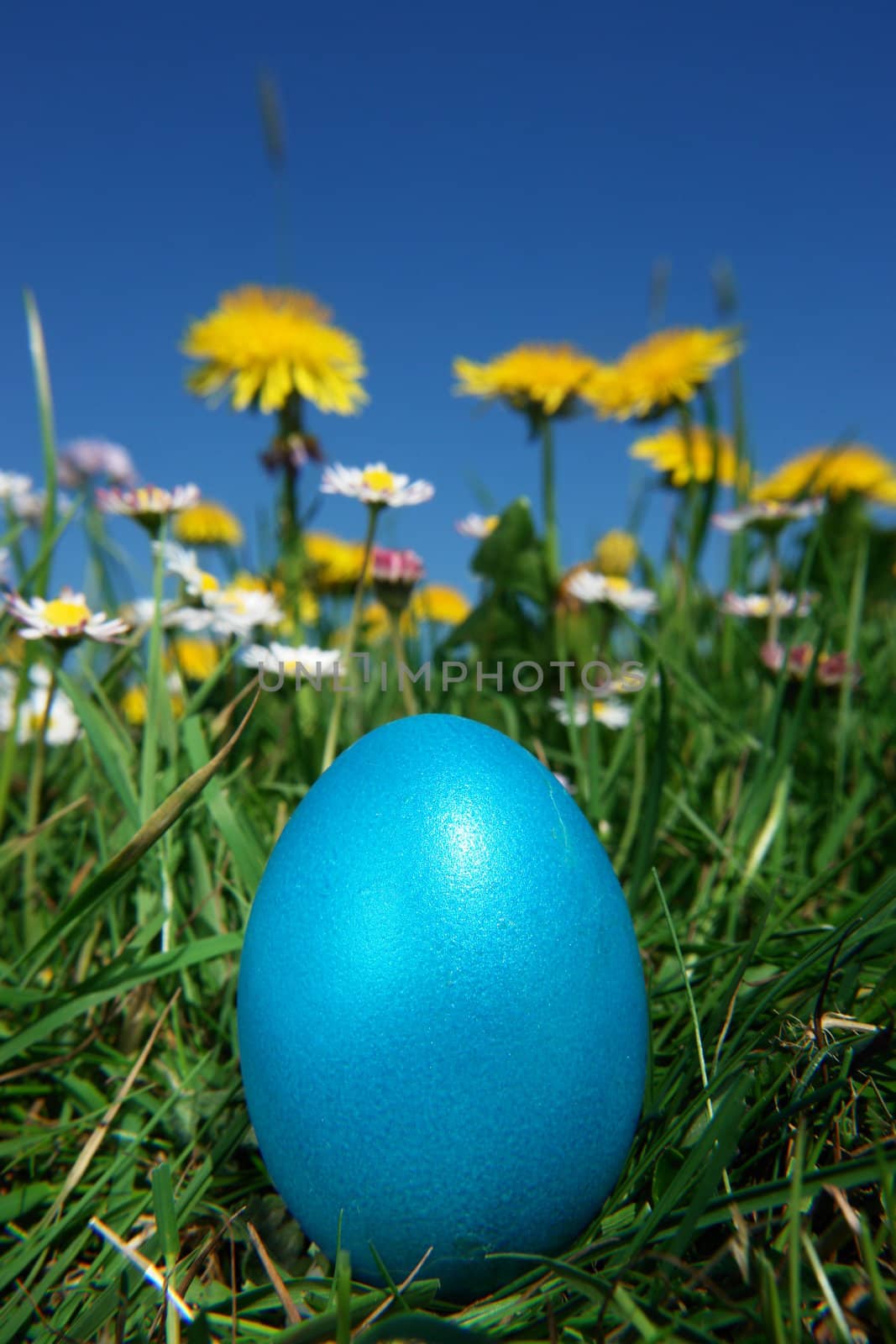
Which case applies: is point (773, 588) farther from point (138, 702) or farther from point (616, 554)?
point (138, 702)

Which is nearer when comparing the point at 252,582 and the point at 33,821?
the point at 33,821

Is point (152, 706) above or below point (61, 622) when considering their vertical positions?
below

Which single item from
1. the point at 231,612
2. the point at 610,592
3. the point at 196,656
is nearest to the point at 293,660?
the point at 231,612

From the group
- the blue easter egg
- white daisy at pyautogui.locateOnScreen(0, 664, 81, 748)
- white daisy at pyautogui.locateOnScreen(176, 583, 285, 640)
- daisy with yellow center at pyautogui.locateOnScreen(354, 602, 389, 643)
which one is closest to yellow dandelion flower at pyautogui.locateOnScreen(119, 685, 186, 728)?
white daisy at pyautogui.locateOnScreen(0, 664, 81, 748)

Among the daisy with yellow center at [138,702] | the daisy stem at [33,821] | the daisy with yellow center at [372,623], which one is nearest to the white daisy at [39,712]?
the daisy with yellow center at [138,702]

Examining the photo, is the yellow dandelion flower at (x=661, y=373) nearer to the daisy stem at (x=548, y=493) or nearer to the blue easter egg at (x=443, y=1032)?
the daisy stem at (x=548, y=493)

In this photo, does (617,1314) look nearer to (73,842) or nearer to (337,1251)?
(337,1251)

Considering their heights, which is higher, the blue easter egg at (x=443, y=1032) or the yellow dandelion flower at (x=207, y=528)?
the yellow dandelion flower at (x=207, y=528)
